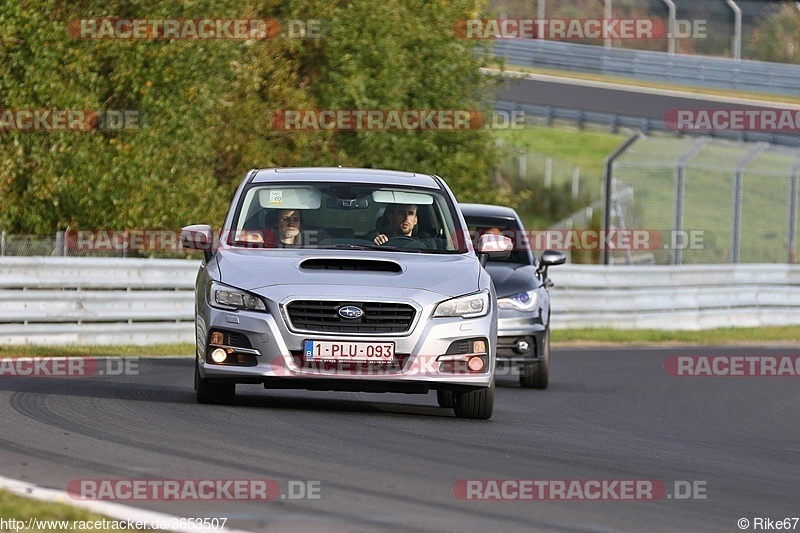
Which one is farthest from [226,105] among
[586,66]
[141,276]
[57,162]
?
[586,66]

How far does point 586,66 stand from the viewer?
46.5 meters

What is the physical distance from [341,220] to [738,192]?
1870cm

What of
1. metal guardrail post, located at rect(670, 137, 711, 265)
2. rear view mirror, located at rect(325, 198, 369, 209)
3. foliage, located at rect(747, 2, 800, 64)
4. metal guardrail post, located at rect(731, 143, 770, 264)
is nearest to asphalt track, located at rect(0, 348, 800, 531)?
rear view mirror, located at rect(325, 198, 369, 209)

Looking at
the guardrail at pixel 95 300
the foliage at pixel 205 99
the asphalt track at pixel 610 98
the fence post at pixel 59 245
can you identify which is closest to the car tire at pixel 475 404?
the guardrail at pixel 95 300

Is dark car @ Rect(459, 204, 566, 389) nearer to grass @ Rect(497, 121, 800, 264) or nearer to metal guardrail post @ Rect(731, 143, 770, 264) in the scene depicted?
grass @ Rect(497, 121, 800, 264)

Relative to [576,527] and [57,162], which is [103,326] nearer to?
[57,162]

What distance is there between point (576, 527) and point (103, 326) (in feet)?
40.0

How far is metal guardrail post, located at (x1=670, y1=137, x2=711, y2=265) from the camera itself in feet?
89.7

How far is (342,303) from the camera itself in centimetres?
968

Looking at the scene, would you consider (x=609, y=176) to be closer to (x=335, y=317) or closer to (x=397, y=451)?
(x=335, y=317)

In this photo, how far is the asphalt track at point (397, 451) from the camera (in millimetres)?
6488

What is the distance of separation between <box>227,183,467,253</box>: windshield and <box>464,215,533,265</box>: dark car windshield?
4356mm

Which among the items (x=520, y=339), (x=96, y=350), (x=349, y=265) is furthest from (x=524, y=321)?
(x=96, y=350)

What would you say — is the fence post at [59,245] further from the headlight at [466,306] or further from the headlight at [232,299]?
the headlight at [466,306]
